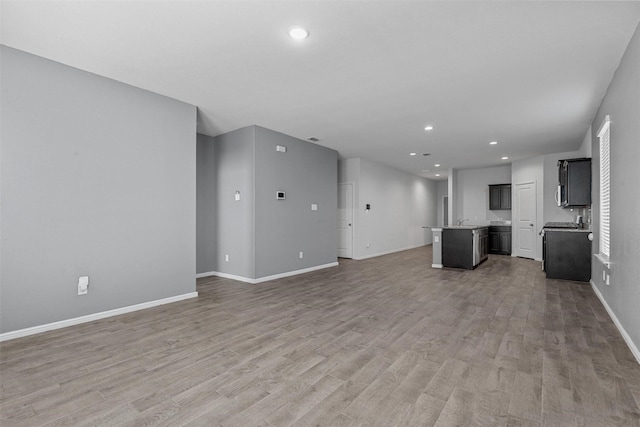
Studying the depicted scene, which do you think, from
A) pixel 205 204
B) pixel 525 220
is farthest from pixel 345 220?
pixel 525 220

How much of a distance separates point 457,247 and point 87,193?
669 centimetres

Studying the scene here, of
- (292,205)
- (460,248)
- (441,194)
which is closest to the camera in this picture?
(292,205)

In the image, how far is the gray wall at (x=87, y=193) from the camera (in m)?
3.08

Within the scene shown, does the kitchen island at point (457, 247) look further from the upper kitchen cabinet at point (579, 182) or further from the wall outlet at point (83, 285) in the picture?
the wall outlet at point (83, 285)

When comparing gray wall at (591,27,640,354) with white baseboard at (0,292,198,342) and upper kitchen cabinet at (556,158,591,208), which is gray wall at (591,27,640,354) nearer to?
upper kitchen cabinet at (556,158,591,208)

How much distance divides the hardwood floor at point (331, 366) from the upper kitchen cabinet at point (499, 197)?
5.84m

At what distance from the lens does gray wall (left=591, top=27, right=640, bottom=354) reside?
2.68 meters

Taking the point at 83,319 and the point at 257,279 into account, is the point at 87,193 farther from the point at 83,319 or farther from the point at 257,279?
the point at 257,279

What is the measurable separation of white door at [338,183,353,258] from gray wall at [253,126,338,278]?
111cm

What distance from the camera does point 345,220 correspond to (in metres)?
8.63

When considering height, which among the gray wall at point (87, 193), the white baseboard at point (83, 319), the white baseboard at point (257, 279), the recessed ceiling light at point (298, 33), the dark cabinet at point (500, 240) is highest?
the recessed ceiling light at point (298, 33)

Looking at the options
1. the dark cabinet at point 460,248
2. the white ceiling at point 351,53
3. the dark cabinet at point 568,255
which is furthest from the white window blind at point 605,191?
the dark cabinet at point 460,248

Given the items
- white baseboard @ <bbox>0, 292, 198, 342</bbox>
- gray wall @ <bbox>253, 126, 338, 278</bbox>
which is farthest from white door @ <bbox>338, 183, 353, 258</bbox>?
white baseboard @ <bbox>0, 292, 198, 342</bbox>

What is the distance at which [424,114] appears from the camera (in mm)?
4945
